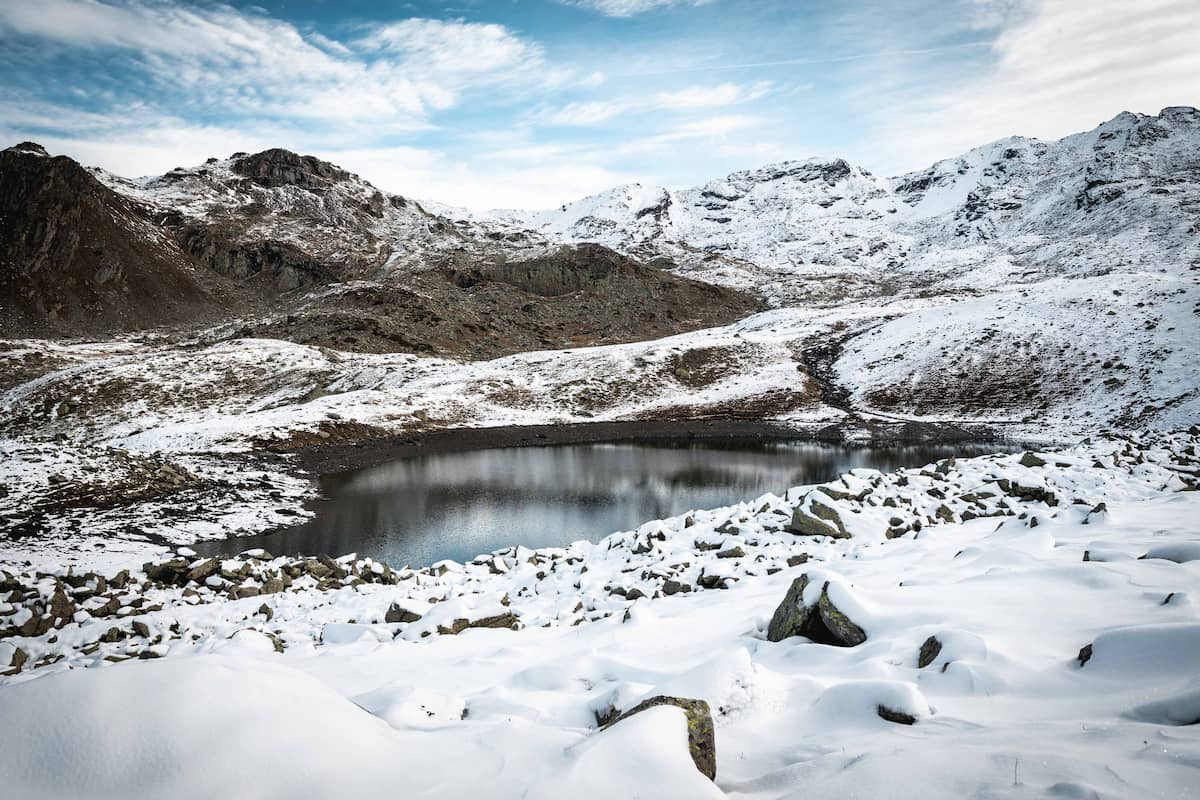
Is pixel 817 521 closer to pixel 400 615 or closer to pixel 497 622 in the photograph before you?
pixel 497 622

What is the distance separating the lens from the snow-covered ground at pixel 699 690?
3215 mm

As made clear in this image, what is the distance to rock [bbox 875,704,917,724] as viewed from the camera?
4160 mm

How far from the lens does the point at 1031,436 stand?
3759cm

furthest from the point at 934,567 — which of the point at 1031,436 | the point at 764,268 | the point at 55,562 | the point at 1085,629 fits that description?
the point at 764,268

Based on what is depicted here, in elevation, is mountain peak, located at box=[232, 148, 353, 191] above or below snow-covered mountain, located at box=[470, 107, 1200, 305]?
above

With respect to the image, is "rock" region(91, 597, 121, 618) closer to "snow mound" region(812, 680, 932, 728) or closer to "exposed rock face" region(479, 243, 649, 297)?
"snow mound" region(812, 680, 932, 728)

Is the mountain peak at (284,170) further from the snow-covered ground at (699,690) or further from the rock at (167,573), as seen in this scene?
the snow-covered ground at (699,690)

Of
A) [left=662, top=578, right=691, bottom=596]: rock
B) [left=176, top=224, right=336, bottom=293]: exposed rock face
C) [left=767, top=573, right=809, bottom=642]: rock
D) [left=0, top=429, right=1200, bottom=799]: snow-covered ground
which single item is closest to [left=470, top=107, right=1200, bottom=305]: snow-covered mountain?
[left=176, top=224, right=336, bottom=293]: exposed rock face

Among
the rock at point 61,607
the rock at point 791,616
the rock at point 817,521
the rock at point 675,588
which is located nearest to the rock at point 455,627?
the rock at point 675,588

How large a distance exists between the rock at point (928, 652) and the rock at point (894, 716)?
956mm

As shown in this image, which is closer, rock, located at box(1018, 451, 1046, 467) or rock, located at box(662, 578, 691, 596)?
rock, located at box(662, 578, 691, 596)

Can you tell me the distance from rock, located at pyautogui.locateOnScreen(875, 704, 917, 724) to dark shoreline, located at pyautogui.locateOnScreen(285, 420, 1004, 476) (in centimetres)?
3349

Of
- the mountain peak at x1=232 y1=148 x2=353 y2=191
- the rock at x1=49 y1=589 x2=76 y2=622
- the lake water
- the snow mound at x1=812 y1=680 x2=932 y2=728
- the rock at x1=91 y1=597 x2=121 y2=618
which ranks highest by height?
the mountain peak at x1=232 y1=148 x2=353 y2=191

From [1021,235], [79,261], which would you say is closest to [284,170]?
[79,261]
